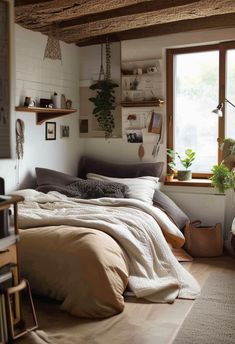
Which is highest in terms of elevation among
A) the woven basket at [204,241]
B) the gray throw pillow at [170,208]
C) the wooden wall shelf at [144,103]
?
the wooden wall shelf at [144,103]

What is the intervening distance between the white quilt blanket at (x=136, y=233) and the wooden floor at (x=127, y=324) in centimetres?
13

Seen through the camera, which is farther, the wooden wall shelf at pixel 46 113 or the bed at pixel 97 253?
the wooden wall shelf at pixel 46 113

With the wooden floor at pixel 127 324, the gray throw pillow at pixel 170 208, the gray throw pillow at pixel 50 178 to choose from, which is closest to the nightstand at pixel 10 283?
the wooden floor at pixel 127 324

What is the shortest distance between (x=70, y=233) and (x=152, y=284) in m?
0.72

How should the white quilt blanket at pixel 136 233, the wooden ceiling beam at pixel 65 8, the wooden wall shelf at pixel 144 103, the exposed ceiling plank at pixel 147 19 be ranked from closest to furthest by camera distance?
the white quilt blanket at pixel 136 233
the wooden ceiling beam at pixel 65 8
the exposed ceiling plank at pixel 147 19
the wooden wall shelf at pixel 144 103

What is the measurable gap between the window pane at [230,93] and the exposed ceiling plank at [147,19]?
1.82ft

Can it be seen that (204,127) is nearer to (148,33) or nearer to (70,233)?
(148,33)

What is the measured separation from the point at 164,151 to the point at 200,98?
0.72m

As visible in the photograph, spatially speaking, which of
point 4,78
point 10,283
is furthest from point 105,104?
point 10,283

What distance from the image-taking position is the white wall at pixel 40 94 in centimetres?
428

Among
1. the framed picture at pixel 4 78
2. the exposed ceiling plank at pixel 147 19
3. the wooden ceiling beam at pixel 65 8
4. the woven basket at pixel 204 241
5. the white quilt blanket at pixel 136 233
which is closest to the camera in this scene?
the framed picture at pixel 4 78

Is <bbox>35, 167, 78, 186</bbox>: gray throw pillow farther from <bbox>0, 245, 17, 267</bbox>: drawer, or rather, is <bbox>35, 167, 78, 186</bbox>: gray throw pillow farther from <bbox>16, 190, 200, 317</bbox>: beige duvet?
<bbox>0, 245, 17, 267</bbox>: drawer

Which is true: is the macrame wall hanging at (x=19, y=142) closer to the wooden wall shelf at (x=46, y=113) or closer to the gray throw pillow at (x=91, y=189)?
the wooden wall shelf at (x=46, y=113)

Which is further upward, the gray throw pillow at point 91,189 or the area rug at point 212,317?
the gray throw pillow at point 91,189
